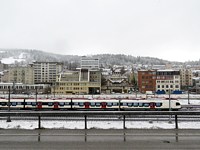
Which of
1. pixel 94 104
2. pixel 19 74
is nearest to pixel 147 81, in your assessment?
pixel 94 104

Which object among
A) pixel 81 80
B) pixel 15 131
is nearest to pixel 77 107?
pixel 15 131

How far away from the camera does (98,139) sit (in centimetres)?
698

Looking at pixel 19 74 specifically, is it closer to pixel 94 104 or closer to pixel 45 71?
pixel 45 71

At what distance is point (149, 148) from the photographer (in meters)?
6.16

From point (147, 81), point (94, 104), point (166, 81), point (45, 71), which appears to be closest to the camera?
point (94, 104)

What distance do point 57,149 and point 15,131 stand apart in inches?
98.3

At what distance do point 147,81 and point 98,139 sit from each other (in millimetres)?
91415

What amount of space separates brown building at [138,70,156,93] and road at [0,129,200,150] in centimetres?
8957

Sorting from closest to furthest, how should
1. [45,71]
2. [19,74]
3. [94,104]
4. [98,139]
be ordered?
1. [98,139]
2. [94,104]
3. [19,74]
4. [45,71]

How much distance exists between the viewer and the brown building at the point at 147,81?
96062mm

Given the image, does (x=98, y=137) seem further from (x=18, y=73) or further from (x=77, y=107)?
(x=18, y=73)

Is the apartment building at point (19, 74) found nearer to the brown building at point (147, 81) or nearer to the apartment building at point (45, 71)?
the apartment building at point (45, 71)

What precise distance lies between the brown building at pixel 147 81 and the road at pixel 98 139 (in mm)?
89565

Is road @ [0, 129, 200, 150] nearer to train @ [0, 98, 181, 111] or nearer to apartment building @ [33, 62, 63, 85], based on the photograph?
train @ [0, 98, 181, 111]
